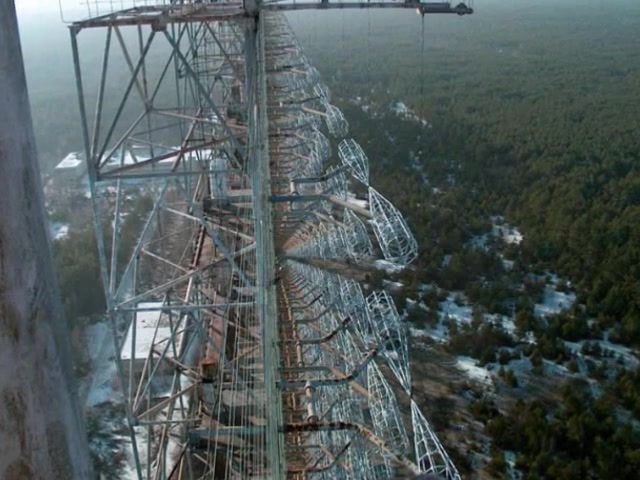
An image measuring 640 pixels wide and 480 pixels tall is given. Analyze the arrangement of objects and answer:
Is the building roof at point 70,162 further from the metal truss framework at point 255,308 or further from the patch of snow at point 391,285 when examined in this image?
the metal truss framework at point 255,308

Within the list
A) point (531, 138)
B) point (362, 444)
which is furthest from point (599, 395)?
point (531, 138)

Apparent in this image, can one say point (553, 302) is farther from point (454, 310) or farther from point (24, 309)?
point (24, 309)

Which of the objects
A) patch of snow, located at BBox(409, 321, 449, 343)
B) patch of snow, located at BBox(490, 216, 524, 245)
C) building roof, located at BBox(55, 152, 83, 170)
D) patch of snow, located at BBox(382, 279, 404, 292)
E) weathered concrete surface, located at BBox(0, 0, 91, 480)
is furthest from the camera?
building roof, located at BBox(55, 152, 83, 170)

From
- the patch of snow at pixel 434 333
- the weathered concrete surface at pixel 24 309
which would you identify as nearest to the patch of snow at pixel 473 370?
the patch of snow at pixel 434 333

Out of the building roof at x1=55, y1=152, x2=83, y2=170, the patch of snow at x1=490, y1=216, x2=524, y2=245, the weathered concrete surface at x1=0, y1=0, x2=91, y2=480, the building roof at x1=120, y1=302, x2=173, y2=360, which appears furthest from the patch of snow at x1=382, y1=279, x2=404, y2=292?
the weathered concrete surface at x1=0, y1=0, x2=91, y2=480

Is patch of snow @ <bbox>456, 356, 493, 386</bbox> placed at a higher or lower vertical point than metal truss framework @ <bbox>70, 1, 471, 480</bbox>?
lower

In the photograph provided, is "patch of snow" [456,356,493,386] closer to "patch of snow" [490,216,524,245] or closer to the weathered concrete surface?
"patch of snow" [490,216,524,245]

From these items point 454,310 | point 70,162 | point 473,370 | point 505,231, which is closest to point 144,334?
point 473,370

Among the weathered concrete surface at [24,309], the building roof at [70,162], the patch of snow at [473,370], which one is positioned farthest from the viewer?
the building roof at [70,162]
